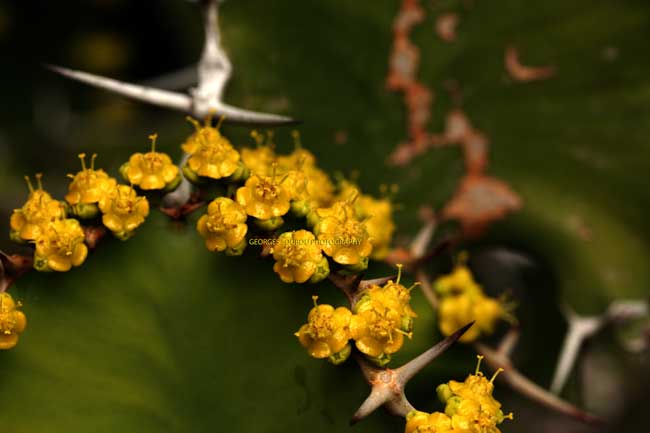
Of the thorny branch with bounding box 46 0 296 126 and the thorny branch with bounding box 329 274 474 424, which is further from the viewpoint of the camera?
the thorny branch with bounding box 46 0 296 126

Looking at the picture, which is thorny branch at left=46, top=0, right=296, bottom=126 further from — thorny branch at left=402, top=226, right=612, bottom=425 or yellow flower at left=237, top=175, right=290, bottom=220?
thorny branch at left=402, top=226, right=612, bottom=425

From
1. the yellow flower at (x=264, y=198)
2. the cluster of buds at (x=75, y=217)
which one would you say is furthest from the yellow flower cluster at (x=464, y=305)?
the cluster of buds at (x=75, y=217)

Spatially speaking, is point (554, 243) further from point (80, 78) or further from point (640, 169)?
point (80, 78)

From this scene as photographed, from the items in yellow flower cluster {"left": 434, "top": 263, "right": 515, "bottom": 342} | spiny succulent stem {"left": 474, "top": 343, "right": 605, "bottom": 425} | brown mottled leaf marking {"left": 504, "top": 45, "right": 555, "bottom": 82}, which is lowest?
spiny succulent stem {"left": 474, "top": 343, "right": 605, "bottom": 425}

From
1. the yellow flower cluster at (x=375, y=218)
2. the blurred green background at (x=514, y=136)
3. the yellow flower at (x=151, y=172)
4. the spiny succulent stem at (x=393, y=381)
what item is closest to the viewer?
the spiny succulent stem at (x=393, y=381)

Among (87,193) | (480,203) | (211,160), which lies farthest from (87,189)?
(480,203)

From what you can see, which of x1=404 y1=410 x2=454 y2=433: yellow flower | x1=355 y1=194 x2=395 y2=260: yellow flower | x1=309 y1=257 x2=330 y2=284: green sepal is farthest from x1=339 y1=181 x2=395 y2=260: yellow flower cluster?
x1=404 y1=410 x2=454 y2=433: yellow flower

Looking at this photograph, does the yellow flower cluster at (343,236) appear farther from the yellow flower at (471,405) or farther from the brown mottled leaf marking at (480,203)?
the brown mottled leaf marking at (480,203)
